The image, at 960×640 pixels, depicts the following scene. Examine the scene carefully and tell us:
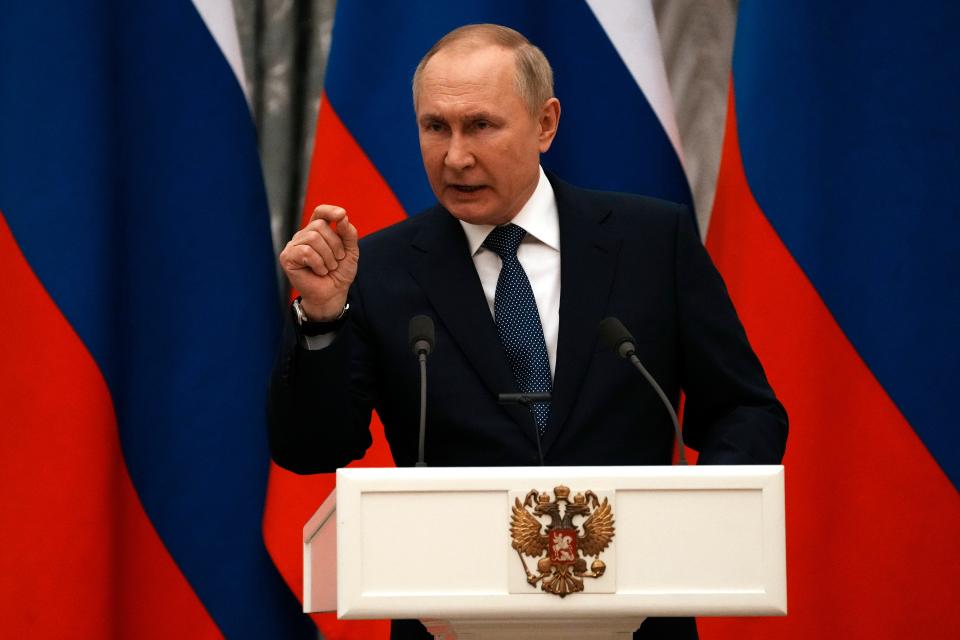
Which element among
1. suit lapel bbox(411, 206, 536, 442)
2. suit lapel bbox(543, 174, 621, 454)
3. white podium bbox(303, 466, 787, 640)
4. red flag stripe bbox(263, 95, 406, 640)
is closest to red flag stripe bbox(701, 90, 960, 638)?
red flag stripe bbox(263, 95, 406, 640)

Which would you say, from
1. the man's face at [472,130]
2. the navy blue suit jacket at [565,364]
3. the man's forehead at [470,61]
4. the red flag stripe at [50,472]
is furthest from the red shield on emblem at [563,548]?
the red flag stripe at [50,472]

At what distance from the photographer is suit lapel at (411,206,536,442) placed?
189 cm

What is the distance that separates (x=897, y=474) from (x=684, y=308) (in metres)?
1.12

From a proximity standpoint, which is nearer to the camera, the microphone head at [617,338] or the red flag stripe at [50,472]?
the microphone head at [617,338]

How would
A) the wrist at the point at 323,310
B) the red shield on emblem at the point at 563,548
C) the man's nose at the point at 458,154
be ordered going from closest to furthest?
the red shield on emblem at the point at 563,548
the wrist at the point at 323,310
the man's nose at the point at 458,154

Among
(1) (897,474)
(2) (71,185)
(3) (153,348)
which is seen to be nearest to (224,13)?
(2) (71,185)

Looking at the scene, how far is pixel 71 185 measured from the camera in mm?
2947

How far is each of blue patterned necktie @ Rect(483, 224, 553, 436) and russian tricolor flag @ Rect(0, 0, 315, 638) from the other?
48.8 inches

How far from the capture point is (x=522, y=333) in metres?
1.95

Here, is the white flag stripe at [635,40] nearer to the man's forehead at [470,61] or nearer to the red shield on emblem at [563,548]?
the man's forehead at [470,61]

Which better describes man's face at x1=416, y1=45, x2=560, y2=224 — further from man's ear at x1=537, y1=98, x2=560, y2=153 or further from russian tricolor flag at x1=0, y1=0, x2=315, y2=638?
russian tricolor flag at x1=0, y1=0, x2=315, y2=638

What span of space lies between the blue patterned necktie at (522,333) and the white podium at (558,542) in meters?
0.52

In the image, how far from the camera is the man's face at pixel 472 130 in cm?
199

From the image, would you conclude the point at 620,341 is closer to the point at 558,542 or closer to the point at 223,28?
the point at 558,542
